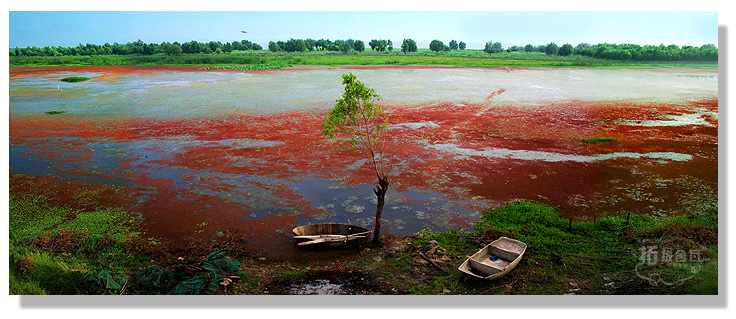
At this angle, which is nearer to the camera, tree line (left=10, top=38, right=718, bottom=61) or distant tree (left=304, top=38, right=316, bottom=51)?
tree line (left=10, top=38, right=718, bottom=61)

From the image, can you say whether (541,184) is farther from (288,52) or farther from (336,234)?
(288,52)

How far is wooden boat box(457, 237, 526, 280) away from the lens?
31.3ft

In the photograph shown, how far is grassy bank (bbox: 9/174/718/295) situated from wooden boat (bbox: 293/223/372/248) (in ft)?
1.13

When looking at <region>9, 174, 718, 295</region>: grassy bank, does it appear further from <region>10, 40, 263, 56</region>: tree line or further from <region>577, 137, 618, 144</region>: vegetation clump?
<region>10, 40, 263, 56</region>: tree line

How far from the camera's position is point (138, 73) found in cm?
6322

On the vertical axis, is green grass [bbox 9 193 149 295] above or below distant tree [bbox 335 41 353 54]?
below

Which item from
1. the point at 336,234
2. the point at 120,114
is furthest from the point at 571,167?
the point at 120,114

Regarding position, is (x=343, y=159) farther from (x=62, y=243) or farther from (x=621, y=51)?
(x=621, y=51)

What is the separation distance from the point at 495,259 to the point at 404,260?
2060 mm

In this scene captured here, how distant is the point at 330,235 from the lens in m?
11.6

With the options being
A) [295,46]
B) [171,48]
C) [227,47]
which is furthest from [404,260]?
[295,46]

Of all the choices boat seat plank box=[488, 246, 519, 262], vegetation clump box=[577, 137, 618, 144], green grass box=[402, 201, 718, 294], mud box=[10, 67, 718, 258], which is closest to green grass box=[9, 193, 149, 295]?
mud box=[10, 67, 718, 258]

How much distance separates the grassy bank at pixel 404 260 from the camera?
9.17 m

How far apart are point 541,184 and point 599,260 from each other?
593cm
